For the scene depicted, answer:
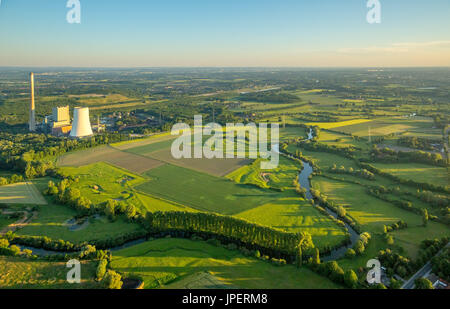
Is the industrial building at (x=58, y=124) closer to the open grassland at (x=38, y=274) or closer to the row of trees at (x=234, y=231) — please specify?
the row of trees at (x=234, y=231)

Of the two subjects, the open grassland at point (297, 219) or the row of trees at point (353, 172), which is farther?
the row of trees at point (353, 172)

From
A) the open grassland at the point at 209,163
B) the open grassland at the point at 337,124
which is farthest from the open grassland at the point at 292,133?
the open grassland at the point at 209,163

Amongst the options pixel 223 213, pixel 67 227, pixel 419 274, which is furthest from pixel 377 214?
pixel 67 227

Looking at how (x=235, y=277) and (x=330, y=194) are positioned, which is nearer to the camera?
(x=235, y=277)

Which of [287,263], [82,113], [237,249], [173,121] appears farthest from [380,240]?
[173,121]

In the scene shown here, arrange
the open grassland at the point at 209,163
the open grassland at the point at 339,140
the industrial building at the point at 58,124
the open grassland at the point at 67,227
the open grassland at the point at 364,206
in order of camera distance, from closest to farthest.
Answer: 1. the open grassland at the point at 67,227
2. the open grassland at the point at 364,206
3. the open grassland at the point at 209,163
4. the open grassland at the point at 339,140
5. the industrial building at the point at 58,124

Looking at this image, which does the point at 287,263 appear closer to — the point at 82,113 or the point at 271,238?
the point at 271,238

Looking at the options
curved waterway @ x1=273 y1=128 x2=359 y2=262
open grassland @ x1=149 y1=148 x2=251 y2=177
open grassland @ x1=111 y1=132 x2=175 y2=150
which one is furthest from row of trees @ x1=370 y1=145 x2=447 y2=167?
open grassland @ x1=111 y1=132 x2=175 y2=150

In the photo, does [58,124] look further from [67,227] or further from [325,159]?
[325,159]
